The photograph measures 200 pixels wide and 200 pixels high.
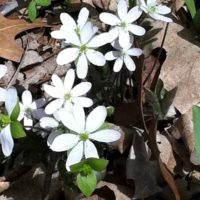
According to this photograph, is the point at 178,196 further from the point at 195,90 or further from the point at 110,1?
the point at 110,1

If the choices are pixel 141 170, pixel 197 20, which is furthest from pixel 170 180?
pixel 197 20

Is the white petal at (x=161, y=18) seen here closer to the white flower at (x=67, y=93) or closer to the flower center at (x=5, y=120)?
the white flower at (x=67, y=93)

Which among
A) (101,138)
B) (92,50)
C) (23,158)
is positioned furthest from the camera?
(23,158)

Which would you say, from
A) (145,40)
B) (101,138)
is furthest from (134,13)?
(101,138)

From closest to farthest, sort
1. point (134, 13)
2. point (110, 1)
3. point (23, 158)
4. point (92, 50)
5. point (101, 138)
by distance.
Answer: point (101, 138)
point (92, 50)
point (134, 13)
point (23, 158)
point (110, 1)

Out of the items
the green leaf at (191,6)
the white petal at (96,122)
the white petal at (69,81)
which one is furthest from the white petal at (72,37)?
the green leaf at (191,6)

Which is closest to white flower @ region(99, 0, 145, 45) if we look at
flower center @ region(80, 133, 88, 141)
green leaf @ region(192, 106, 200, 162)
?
green leaf @ region(192, 106, 200, 162)

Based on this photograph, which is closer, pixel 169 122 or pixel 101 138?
pixel 101 138

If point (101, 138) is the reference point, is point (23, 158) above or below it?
below
